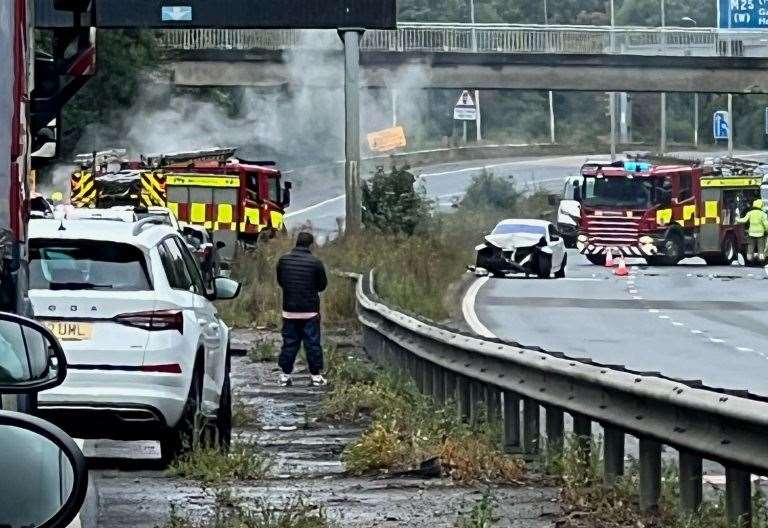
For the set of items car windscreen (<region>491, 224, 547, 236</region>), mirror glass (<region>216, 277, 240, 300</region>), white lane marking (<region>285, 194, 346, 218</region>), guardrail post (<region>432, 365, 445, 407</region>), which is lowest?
white lane marking (<region>285, 194, 346, 218</region>)

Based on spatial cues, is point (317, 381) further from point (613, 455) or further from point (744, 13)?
point (744, 13)

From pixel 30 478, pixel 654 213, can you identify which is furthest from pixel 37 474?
pixel 654 213

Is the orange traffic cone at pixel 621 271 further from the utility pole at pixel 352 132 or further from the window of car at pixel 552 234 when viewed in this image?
the utility pole at pixel 352 132

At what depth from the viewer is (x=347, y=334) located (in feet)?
76.4

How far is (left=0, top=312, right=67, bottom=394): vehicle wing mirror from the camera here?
429 cm

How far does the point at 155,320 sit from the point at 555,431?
2.29m

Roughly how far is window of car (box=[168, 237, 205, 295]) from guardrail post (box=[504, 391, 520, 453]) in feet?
7.08

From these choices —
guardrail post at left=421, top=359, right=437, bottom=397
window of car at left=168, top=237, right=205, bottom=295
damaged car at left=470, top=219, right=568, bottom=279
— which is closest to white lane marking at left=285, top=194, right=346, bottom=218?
damaged car at left=470, top=219, right=568, bottom=279

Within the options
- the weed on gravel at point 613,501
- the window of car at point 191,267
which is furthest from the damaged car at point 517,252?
the weed on gravel at point 613,501

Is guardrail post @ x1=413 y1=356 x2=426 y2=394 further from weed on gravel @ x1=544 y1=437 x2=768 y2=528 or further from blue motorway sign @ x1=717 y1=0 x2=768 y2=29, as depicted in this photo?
blue motorway sign @ x1=717 y1=0 x2=768 y2=29

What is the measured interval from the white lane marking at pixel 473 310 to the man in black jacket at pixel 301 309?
430 centimetres

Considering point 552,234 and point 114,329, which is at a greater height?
point 114,329

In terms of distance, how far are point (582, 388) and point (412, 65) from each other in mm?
50959

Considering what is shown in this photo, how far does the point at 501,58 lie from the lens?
60719 mm
